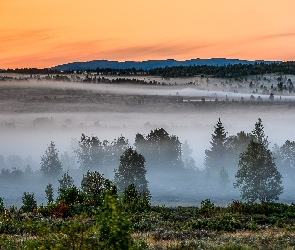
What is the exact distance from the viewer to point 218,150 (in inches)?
6176

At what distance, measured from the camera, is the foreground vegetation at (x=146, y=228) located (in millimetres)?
14305

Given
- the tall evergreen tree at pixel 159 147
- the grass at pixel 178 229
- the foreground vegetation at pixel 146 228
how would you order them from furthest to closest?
the tall evergreen tree at pixel 159 147, the grass at pixel 178 229, the foreground vegetation at pixel 146 228

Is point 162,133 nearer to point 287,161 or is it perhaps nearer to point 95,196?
point 287,161

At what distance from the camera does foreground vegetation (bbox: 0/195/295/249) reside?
1430 cm

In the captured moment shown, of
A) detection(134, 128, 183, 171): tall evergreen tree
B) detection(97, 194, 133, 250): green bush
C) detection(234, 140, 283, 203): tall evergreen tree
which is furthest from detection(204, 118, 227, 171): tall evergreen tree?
detection(97, 194, 133, 250): green bush

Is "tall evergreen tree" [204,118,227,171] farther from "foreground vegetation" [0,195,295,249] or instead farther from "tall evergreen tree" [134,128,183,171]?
"foreground vegetation" [0,195,295,249]

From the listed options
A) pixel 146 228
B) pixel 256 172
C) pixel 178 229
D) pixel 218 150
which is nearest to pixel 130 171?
pixel 256 172

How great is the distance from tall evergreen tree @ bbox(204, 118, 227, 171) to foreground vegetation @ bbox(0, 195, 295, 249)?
110125mm

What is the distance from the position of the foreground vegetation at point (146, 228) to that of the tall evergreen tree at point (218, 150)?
361 feet

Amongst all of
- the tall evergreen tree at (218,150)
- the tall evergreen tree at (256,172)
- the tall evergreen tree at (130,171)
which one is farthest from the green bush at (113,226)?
the tall evergreen tree at (218,150)

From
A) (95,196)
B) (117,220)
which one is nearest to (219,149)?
(95,196)

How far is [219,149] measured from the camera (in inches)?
6152

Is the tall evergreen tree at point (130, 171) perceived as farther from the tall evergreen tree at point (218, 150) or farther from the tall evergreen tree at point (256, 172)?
the tall evergreen tree at point (218, 150)

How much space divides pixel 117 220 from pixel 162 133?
157600 millimetres
